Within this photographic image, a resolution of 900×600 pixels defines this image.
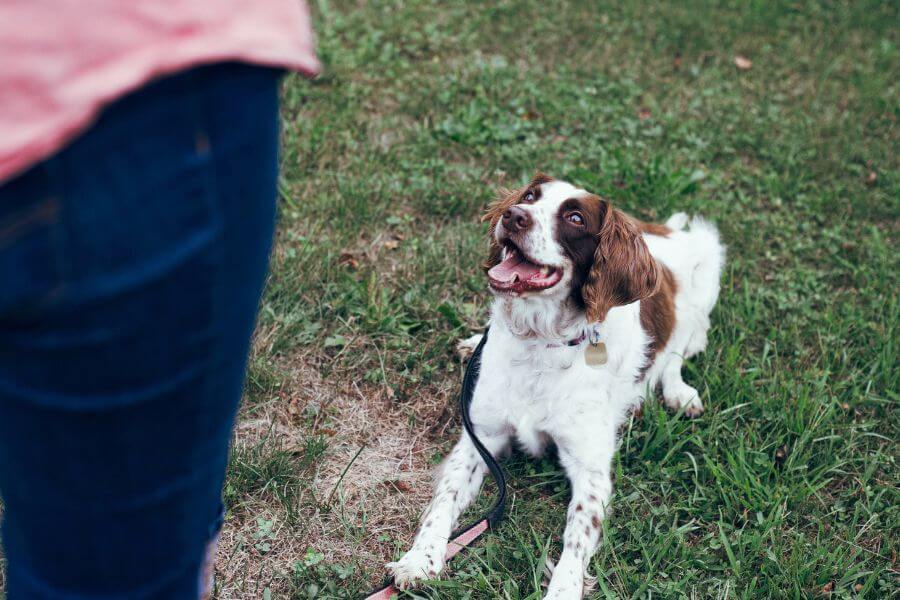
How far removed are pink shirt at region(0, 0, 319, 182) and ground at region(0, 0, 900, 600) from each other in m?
1.96

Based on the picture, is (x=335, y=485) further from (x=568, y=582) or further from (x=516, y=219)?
(x=516, y=219)

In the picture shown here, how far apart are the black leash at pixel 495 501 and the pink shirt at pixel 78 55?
197cm

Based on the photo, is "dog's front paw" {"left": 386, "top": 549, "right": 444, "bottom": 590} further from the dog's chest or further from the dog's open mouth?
the dog's open mouth

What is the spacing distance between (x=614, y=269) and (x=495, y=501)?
37.7 inches

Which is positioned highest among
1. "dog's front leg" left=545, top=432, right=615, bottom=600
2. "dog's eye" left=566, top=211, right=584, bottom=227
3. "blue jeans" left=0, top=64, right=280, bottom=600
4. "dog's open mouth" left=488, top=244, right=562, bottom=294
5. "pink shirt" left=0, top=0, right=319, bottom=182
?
"pink shirt" left=0, top=0, right=319, bottom=182

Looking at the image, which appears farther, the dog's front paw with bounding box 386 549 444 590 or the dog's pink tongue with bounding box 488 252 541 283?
the dog's pink tongue with bounding box 488 252 541 283

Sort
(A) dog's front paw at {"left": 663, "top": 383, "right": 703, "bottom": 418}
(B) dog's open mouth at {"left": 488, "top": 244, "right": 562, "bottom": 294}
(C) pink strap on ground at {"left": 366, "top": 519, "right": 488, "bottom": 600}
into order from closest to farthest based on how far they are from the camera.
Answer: (C) pink strap on ground at {"left": 366, "top": 519, "right": 488, "bottom": 600}, (B) dog's open mouth at {"left": 488, "top": 244, "right": 562, "bottom": 294}, (A) dog's front paw at {"left": 663, "top": 383, "right": 703, "bottom": 418}

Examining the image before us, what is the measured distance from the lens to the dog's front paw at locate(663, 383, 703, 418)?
3.13 meters

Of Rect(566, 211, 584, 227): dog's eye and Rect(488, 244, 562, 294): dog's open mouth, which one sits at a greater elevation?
Rect(566, 211, 584, 227): dog's eye

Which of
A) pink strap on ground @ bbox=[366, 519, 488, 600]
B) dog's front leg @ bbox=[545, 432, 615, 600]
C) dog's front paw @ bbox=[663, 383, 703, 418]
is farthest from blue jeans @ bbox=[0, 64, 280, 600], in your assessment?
dog's front paw @ bbox=[663, 383, 703, 418]

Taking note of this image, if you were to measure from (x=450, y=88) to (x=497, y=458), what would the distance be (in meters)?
2.72

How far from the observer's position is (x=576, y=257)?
279cm

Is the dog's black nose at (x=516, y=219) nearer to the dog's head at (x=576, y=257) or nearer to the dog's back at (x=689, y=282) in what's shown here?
the dog's head at (x=576, y=257)

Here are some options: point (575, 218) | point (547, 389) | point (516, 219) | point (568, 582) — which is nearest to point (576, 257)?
point (575, 218)
